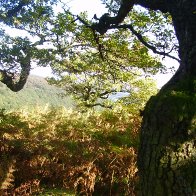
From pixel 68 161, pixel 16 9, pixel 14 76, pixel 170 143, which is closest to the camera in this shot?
pixel 170 143

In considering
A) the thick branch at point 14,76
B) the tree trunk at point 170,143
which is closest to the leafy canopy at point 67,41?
the thick branch at point 14,76

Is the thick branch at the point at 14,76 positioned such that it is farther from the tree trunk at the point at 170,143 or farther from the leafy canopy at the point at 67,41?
the tree trunk at the point at 170,143

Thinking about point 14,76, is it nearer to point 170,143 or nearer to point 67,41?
point 67,41

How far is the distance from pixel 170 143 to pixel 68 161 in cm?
186

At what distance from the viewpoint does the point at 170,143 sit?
3.19 metres

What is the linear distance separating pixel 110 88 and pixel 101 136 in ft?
61.6

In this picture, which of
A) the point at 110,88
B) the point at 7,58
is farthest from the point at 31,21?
the point at 110,88

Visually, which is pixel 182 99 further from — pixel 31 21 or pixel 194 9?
pixel 31 21

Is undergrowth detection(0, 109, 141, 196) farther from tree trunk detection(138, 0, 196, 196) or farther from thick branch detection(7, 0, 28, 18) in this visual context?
thick branch detection(7, 0, 28, 18)

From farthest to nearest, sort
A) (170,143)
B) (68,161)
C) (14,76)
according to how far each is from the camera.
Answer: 1. (14,76)
2. (68,161)
3. (170,143)

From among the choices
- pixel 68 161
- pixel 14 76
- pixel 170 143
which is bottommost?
pixel 68 161

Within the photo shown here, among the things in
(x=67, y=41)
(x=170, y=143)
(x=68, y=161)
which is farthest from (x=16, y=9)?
(x=170, y=143)

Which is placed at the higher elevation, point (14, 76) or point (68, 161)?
point (14, 76)

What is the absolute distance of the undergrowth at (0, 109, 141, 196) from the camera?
13.4 feet
